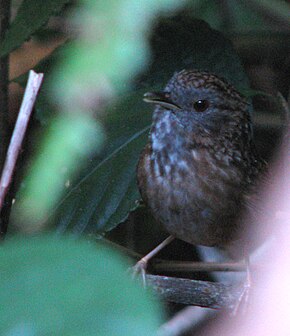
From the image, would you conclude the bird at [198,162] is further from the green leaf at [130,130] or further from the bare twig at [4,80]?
the bare twig at [4,80]

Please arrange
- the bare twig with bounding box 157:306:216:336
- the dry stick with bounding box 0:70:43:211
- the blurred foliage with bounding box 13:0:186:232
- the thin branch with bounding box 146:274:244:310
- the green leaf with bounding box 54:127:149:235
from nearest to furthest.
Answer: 1. the blurred foliage with bounding box 13:0:186:232
2. the dry stick with bounding box 0:70:43:211
3. the thin branch with bounding box 146:274:244:310
4. the green leaf with bounding box 54:127:149:235
5. the bare twig with bounding box 157:306:216:336

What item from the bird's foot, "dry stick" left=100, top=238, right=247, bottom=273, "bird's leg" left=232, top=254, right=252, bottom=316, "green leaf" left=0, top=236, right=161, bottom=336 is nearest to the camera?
"green leaf" left=0, top=236, right=161, bottom=336

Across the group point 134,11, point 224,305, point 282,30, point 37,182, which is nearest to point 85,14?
point 134,11

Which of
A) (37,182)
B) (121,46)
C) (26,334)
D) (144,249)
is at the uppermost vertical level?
(121,46)

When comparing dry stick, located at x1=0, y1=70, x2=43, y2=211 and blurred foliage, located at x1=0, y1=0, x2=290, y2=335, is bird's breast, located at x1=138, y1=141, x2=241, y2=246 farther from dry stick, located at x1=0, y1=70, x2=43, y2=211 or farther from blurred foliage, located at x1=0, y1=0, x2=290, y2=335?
dry stick, located at x1=0, y1=70, x2=43, y2=211

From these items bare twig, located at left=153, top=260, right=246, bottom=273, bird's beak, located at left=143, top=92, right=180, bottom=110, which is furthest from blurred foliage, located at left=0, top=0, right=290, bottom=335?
bare twig, located at left=153, top=260, right=246, bottom=273

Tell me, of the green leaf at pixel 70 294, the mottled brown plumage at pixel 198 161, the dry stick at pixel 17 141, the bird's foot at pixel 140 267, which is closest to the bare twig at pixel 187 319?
the bird's foot at pixel 140 267

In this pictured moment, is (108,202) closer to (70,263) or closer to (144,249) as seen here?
(144,249)

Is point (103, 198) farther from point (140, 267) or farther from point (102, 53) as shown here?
point (102, 53)
